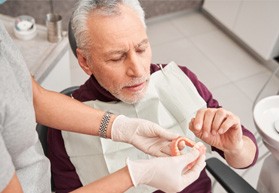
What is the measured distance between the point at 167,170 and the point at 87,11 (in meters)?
0.55

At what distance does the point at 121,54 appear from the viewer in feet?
3.75

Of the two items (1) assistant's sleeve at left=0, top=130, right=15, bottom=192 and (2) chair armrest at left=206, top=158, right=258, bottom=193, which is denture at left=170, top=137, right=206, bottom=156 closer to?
(2) chair armrest at left=206, top=158, right=258, bottom=193

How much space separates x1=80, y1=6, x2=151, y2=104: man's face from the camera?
3.63 ft

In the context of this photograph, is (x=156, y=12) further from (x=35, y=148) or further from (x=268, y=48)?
(x=35, y=148)

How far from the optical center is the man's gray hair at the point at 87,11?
1105 millimetres

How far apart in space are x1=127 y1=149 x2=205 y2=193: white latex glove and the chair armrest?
0.80 feet

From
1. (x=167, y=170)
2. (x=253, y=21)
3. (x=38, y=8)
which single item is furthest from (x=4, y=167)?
(x=253, y=21)

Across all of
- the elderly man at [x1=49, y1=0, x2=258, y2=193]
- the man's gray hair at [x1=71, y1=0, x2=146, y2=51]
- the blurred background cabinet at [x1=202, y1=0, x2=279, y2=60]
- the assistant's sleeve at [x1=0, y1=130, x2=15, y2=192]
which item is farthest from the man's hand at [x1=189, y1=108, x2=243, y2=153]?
the blurred background cabinet at [x1=202, y1=0, x2=279, y2=60]

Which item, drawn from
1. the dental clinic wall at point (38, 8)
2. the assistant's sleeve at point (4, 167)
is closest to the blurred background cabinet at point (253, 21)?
the dental clinic wall at point (38, 8)

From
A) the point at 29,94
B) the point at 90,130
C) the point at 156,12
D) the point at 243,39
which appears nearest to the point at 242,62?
the point at 243,39

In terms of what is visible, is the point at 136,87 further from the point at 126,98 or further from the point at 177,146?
the point at 177,146

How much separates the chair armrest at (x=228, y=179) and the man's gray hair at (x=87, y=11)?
548 mm

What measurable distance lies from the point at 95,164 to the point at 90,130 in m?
0.21

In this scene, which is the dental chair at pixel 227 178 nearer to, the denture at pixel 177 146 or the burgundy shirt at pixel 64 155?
the burgundy shirt at pixel 64 155
